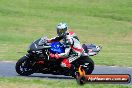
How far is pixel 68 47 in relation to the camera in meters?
15.3

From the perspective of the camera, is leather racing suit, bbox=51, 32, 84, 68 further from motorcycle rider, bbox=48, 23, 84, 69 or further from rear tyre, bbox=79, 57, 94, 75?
rear tyre, bbox=79, 57, 94, 75

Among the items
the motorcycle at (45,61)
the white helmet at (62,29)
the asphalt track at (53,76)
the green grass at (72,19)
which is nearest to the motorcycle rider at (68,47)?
the white helmet at (62,29)

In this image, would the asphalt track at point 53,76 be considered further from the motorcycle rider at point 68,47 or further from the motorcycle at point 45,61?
the motorcycle rider at point 68,47

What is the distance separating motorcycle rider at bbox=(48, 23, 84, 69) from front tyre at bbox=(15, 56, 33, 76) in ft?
2.43

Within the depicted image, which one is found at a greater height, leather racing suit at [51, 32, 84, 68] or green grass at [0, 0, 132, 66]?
leather racing suit at [51, 32, 84, 68]

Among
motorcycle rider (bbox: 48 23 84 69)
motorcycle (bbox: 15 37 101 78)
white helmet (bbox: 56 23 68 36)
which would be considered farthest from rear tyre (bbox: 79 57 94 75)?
white helmet (bbox: 56 23 68 36)

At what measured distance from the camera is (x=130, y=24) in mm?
45438

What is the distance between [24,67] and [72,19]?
3165 cm

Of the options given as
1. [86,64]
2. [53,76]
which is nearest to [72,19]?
[53,76]

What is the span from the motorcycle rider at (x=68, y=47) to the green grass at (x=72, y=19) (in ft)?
61.0

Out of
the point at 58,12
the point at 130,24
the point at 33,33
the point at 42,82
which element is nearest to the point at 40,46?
the point at 42,82

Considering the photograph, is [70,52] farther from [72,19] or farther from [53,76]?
[72,19]

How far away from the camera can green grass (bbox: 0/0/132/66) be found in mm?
38688

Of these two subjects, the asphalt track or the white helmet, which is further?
the asphalt track
